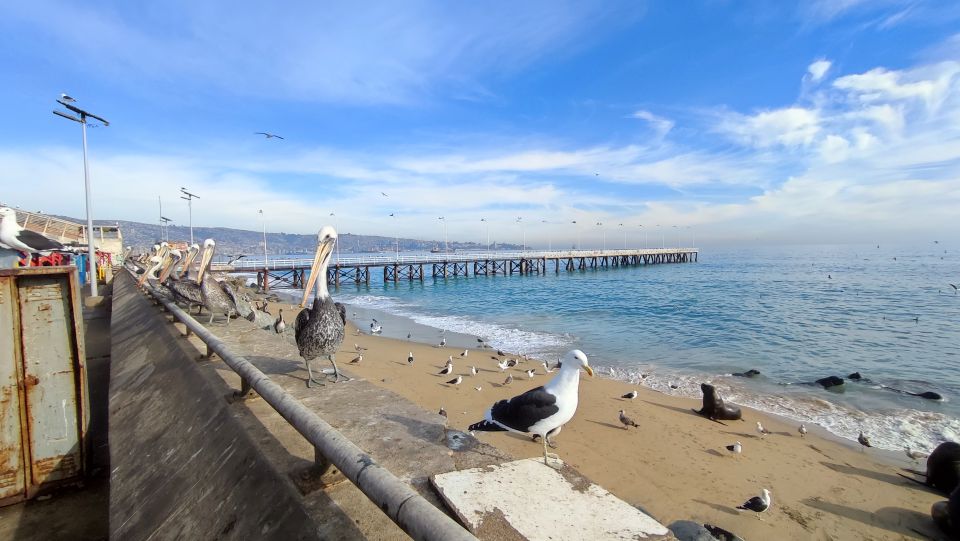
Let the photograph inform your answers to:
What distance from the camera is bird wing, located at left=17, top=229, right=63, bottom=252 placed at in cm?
892

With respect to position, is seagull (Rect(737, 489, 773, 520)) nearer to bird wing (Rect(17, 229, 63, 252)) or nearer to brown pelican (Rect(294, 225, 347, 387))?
brown pelican (Rect(294, 225, 347, 387))

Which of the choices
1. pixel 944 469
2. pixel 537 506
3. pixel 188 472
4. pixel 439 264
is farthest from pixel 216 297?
pixel 439 264

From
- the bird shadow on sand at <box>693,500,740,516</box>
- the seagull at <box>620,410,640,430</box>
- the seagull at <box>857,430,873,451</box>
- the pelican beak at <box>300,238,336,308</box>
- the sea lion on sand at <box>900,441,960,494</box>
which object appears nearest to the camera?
the pelican beak at <box>300,238,336,308</box>

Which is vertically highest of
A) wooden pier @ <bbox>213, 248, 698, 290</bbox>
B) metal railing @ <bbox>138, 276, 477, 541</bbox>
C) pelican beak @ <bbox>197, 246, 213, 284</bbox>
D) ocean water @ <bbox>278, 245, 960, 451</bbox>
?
pelican beak @ <bbox>197, 246, 213, 284</bbox>

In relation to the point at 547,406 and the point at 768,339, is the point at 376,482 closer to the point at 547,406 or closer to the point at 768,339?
the point at 547,406

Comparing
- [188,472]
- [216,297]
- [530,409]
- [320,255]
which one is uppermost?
[320,255]

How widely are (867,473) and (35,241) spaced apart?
16.2m

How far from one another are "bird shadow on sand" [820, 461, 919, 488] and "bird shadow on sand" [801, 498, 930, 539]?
0.90 metres

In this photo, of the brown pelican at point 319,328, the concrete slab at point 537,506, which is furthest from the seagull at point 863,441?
the brown pelican at point 319,328

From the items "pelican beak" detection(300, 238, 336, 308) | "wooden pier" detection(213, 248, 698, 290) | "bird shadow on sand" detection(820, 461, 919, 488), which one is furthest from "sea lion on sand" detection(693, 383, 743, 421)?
"wooden pier" detection(213, 248, 698, 290)

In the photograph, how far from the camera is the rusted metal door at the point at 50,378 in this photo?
343 centimetres

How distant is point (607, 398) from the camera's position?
405 inches

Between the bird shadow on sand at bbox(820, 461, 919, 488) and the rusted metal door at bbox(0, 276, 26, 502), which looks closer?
the rusted metal door at bbox(0, 276, 26, 502)

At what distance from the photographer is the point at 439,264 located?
70.8 meters
